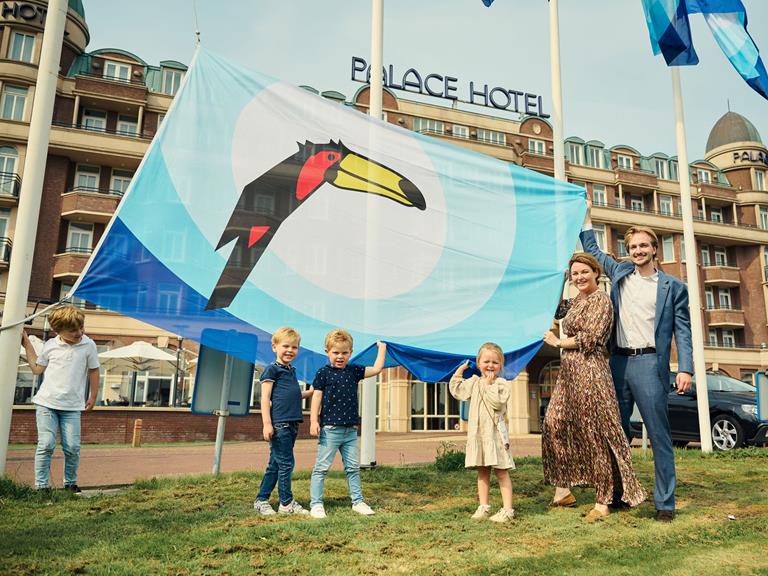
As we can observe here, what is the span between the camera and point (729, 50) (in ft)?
29.6

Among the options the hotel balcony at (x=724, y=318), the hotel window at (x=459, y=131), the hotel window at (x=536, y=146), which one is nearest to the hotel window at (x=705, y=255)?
the hotel balcony at (x=724, y=318)

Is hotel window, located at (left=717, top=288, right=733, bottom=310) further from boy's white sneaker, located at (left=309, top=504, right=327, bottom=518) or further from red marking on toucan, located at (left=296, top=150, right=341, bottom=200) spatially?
boy's white sneaker, located at (left=309, top=504, right=327, bottom=518)

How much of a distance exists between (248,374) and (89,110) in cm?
2933

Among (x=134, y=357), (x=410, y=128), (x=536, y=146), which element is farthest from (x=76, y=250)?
(x=536, y=146)

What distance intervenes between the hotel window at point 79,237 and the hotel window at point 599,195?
29.2 meters

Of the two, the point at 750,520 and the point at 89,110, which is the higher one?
the point at 89,110

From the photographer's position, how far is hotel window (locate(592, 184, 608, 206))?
40450 mm

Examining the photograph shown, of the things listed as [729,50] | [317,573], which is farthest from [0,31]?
[317,573]

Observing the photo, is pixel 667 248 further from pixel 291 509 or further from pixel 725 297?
pixel 291 509

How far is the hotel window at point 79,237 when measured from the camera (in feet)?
98.0

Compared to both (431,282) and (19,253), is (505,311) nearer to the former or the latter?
(431,282)

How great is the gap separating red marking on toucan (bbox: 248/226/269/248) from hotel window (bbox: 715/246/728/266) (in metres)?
45.1

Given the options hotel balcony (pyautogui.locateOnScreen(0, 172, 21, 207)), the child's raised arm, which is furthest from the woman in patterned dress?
hotel balcony (pyautogui.locateOnScreen(0, 172, 21, 207))

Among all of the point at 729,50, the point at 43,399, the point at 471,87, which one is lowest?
the point at 43,399
